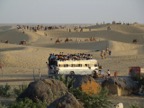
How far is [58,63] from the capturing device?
27.2 m

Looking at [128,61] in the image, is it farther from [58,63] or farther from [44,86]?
[44,86]

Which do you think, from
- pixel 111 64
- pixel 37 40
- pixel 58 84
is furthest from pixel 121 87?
pixel 37 40

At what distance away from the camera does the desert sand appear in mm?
35122

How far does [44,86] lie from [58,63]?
11.9 meters

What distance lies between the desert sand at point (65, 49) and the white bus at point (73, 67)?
9.65ft

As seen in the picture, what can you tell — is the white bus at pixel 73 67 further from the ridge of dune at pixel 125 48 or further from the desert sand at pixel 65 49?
the ridge of dune at pixel 125 48

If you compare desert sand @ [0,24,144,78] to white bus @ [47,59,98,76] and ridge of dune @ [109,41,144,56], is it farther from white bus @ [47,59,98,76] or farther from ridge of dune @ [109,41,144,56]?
white bus @ [47,59,98,76]

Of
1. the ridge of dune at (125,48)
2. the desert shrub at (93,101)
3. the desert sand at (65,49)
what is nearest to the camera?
the desert shrub at (93,101)

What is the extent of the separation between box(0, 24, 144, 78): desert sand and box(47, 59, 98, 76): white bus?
116 inches

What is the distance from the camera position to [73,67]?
1089 inches

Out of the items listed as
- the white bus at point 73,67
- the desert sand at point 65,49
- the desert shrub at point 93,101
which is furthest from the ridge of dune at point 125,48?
the desert shrub at point 93,101

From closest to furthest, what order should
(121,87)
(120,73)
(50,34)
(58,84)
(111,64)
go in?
(58,84)
(121,87)
(120,73)
(111,64)
(50,34)

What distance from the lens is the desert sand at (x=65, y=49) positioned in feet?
115

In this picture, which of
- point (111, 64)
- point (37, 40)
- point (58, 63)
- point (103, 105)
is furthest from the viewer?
point (37, 40)
